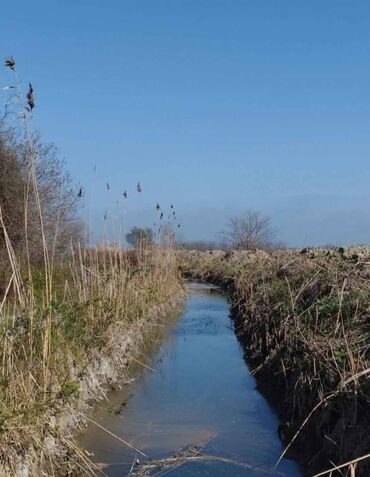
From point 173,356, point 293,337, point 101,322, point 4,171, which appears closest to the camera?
point 293,337

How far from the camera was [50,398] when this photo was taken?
4766mm

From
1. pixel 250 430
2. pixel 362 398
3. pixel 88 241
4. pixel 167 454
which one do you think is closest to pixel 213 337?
pixel 88 241

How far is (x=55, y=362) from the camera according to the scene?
18.6 feet

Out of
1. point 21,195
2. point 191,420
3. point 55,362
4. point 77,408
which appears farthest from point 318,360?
point 21,195

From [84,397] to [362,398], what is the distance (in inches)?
115

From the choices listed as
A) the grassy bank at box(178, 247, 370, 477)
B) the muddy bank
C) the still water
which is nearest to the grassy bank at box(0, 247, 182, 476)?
the muddy bank

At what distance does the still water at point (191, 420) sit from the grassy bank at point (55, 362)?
31 centimetres

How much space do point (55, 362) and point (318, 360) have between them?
2461 mm

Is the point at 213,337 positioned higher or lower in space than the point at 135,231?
lower

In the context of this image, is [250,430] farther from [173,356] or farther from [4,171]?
[4,171]

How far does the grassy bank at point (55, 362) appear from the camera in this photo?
435 centimetres

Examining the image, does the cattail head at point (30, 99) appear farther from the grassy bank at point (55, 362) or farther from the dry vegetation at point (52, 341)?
the grassy bank at point (55, 362)

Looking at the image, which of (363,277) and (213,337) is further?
(213,337)

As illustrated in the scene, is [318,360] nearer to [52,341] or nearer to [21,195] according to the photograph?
[52,341]
